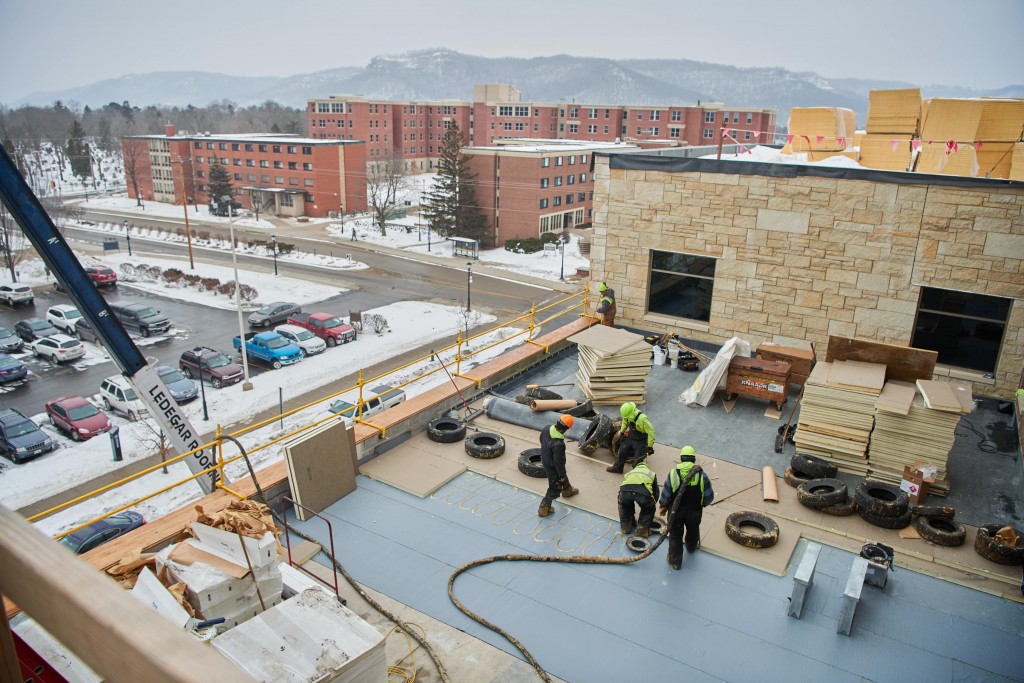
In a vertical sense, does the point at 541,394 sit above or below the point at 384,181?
above

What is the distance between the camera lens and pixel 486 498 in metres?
11.0

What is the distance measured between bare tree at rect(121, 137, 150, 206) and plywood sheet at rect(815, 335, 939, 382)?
328 ft

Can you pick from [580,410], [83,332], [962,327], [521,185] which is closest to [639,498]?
[580,410]

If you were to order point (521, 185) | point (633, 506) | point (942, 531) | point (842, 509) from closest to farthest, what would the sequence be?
1. point (633, 506)
2. point (942, 531)
3. point (842, 509)
4. point (521, 185)

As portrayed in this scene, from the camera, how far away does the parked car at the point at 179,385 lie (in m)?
33.3

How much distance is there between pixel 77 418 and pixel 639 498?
29277 millimetres

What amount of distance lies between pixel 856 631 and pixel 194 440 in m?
10.4

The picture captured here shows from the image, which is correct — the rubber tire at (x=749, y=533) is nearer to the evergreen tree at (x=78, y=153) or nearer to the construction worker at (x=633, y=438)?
the construction worker at (x=633, y=438)

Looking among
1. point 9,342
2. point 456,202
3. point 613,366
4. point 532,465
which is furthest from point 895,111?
point 456,202

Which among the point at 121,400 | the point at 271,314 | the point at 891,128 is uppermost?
the point at 891,128

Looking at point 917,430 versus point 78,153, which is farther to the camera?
point 78,153

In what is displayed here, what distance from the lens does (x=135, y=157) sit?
313 ft

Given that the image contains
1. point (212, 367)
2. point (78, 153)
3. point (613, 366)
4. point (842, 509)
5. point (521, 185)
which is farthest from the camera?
point (78, 153)

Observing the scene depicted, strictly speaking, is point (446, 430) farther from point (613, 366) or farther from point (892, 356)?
point (892, 356)
